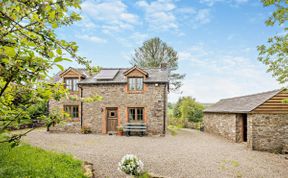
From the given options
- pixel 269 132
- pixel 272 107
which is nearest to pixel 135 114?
pixel 269 132

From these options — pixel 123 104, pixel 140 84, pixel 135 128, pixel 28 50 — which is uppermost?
pixel 140 84

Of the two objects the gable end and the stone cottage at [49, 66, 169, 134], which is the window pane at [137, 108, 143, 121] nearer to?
the stone cottage at [49, 66, 169, 134]

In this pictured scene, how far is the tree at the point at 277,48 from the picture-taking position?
648 cm

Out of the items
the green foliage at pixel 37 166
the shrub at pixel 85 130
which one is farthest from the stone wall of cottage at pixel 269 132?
the shrub at pixel 85 130

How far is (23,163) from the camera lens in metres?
4.93

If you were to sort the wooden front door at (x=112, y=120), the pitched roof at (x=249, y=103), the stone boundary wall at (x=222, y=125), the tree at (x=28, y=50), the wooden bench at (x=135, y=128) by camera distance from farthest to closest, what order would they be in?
the wooden front door at (x=112, y=120) < the wooden bench at (x=135, y=128) < the stone boundary wall at (x=222, y=125) < the pitched roof at (x=249, y=103) < the tree at (x=28, y=50)

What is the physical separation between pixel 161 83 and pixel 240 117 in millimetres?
6407

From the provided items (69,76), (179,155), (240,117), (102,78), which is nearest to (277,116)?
(240,117)

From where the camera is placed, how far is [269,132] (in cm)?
982

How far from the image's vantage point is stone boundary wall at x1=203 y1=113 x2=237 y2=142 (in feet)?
40.4

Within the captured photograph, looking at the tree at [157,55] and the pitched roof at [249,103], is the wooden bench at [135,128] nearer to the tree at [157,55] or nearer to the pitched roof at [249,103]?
the pitched roof at [249,103]

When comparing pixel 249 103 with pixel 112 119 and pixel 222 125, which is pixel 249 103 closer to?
pixel 222 125

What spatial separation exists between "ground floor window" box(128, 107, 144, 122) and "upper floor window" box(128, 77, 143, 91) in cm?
177

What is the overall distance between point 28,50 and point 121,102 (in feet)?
43.7
